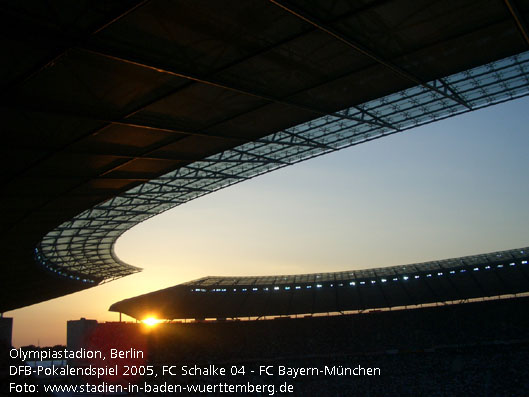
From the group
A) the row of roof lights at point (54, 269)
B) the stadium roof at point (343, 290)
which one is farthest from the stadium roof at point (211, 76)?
the stadium roof at point (343, 290)

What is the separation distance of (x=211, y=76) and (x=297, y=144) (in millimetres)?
12735

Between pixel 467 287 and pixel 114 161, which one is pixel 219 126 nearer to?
pixel 114 161

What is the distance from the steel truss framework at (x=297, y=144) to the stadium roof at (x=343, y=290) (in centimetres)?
2907

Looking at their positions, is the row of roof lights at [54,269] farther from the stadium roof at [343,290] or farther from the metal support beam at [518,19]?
the metal support beam at [518,19]

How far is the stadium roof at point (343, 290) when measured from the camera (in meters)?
66.7

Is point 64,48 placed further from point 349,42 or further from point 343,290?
point 343,290

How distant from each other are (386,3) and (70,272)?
54503mm

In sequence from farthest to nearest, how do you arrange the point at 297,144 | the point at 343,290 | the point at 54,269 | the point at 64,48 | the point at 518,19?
the point at 343,290 → the point at 54,269 → the point at 297,144 → the point at 518,19 → the point at 64,48

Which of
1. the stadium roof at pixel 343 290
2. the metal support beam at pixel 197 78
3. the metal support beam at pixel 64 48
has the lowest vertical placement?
the metal support beam at pixel 64 48

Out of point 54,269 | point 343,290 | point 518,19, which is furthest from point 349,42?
point 343,290

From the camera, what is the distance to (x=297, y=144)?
85.8 feet

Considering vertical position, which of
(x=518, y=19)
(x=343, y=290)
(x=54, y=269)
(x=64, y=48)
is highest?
(x=54, y=269)

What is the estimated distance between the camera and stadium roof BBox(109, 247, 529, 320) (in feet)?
219

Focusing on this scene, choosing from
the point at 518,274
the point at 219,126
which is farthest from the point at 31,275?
the point at 518,274
